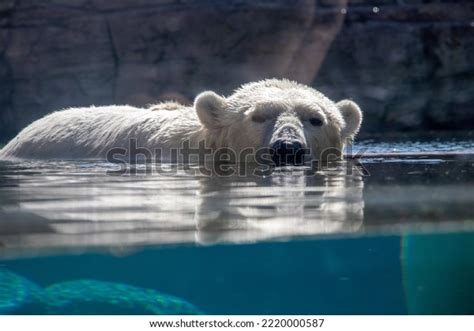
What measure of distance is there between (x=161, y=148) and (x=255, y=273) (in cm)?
378

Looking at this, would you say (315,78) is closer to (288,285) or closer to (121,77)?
(121,77)

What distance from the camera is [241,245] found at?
123 inches

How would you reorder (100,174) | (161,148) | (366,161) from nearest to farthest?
(100,174) → (366,161) → (161,148)

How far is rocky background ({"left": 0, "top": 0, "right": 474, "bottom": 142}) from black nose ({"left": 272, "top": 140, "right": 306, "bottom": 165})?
16.9 feet

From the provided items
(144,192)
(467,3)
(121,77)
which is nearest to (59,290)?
(144,192)

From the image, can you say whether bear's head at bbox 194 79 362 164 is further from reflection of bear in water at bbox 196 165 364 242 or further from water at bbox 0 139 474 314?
water at bbox 0 139 474 314

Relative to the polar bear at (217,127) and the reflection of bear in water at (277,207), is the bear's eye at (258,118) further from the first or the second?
the reflection of bear in water at (277,207)

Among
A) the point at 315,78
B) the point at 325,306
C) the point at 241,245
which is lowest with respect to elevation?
the point at 325,306

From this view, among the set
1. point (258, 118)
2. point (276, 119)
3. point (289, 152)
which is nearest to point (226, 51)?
point (258, 118)

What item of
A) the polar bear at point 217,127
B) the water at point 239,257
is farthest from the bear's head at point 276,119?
the water at point 239,257

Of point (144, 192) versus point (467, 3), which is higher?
point (467, 3)

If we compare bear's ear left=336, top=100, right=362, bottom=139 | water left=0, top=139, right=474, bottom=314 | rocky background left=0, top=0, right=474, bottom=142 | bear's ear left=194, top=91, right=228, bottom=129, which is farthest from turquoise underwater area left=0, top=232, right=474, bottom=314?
rocky background left=0, top=0, right=474, bottom=142

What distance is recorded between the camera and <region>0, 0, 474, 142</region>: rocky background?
10984 millimetres

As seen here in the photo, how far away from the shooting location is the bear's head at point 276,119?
20.5 feet
